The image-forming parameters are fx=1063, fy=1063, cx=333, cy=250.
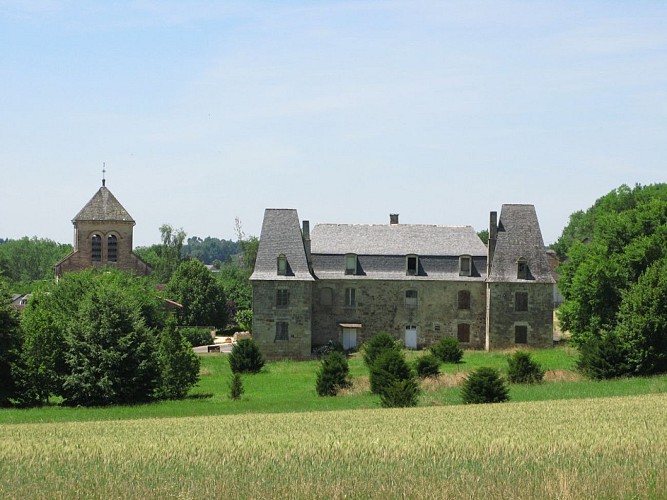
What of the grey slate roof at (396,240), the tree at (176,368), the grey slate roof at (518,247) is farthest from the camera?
the grey slate roof at (396,240)

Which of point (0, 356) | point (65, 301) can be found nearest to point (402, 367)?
point (0, 356)

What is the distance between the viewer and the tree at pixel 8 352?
1726 inches

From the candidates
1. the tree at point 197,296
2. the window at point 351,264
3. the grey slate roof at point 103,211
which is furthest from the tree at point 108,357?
the grey slate roof at point 103,211

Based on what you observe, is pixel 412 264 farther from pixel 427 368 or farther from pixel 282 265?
pixel 427 368

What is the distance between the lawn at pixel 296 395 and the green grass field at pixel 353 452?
35cm

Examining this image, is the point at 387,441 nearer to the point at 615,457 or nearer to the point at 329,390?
the point at 615,457

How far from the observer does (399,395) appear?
37750 mm

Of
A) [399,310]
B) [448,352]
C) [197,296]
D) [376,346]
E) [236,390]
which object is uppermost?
[197,296]

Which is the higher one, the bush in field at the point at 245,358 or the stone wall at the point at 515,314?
the stone wall at the point at 515,314

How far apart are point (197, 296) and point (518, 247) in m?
35.2

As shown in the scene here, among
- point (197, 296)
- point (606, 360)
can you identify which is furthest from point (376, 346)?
point (197, 296)

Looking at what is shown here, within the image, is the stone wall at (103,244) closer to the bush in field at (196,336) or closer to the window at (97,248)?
the window at (97,248)

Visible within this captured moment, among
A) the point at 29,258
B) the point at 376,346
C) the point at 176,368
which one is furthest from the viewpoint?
the point at 29,258

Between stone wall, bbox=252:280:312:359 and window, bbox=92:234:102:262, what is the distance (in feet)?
109
